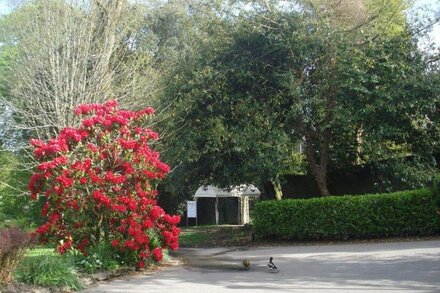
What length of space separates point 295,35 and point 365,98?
3.22 m

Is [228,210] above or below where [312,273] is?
above

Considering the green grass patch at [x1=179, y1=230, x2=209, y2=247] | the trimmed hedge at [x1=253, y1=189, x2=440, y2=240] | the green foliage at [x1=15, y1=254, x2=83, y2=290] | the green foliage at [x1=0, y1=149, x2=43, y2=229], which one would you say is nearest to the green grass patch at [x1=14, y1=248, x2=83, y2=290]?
the green foliage at [x1=15, y1=254, x2=83, y2=290]

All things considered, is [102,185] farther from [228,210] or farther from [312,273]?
[228,210]

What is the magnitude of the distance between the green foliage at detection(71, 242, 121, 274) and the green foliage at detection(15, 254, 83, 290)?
939mm

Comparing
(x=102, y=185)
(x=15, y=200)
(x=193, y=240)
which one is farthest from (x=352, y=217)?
(x=15, y=200)

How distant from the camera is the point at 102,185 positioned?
10805 millimetres

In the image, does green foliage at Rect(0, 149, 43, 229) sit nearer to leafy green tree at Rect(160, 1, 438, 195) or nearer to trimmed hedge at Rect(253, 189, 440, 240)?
leafy green tree at Rect(160, 1, 438, 195)

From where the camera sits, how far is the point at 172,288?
8977 mm

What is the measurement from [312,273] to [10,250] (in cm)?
570

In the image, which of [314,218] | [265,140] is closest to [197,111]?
[265,140]

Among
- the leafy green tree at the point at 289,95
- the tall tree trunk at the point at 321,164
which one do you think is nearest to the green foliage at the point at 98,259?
the leafy green tree at the point at 289,95

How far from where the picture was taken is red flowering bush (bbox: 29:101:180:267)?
34.6 ft

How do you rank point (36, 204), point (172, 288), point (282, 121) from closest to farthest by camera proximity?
point (172, 288), point (282, 121), point (36, 204)

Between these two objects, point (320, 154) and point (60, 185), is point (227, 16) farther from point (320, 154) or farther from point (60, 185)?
point (60, 185)
